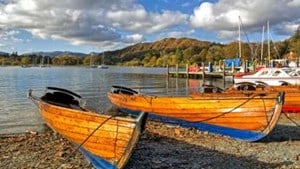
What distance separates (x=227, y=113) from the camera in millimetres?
14406

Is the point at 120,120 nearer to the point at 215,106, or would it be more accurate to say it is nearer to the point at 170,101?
the point at 215,106

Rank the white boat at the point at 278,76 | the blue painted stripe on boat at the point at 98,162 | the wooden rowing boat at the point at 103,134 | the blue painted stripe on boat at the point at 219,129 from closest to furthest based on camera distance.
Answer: the wooden rowing boat at the point at 103,134
the blue painted stripe on boat at the point at 98,162
the blue painted stripe on boat at the point at 219,129
the white boat at the point at 278,76

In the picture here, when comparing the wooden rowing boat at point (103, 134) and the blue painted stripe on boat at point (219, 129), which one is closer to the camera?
the wooden rowing boat at point (103, 134)

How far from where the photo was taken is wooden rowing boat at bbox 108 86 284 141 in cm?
1350

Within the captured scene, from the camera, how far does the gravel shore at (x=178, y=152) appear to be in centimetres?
1084

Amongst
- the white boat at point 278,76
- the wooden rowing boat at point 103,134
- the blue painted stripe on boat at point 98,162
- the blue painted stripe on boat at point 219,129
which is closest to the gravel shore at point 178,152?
the blue painted stripe on boat at point 219,129

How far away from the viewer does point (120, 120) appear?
348 inches

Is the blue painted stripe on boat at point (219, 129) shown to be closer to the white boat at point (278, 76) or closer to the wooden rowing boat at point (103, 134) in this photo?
the wooden rowing boat at point (103, 134)

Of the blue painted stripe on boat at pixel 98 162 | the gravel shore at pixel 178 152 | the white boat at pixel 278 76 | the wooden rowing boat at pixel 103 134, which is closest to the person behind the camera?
the wooden rowing boat at pixel 103 134

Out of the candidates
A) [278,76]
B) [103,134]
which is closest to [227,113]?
[103,134]

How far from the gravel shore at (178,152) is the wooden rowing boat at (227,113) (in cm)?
41

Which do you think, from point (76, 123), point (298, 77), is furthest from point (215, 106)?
point (298, 77)

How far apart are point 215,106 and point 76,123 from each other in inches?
251

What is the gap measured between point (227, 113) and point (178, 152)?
127 inches
